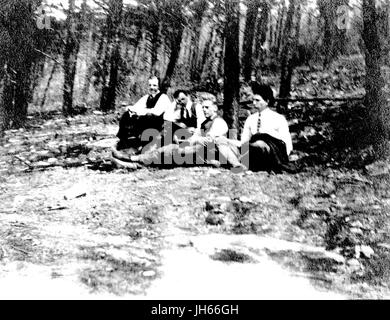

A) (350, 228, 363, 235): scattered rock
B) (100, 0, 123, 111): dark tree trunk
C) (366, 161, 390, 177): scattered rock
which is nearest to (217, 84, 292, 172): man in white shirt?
(366, 161, 390, 177): scattered rock

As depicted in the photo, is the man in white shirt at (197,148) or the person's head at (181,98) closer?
the man in white shirt at (197,148)

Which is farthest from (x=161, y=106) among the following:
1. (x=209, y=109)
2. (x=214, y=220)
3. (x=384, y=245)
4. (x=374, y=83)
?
(x=384, y=245)

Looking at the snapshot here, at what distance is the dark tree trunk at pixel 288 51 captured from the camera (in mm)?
4547

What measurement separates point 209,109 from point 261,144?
60 cm

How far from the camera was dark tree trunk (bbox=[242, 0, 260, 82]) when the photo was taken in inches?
180

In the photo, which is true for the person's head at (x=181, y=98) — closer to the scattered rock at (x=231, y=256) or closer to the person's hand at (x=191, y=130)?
the person's hand at (x=191, y=130)

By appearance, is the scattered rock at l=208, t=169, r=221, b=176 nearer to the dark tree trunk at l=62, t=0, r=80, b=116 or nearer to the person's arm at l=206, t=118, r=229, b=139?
the person's arm at l=206, t=118, r=229, b=139

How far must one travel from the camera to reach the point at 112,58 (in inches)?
184

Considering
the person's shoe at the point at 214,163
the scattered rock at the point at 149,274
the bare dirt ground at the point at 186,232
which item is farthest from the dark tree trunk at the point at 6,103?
the scattered rock at the point at 149,274

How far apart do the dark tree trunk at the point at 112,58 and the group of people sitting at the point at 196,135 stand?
10.2 inches

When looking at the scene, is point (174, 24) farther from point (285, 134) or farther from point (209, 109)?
point (285, 134)

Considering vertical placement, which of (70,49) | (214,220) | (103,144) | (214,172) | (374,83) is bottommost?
(214,220)

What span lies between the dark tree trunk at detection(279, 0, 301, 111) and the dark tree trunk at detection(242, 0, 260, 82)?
31 centimetres
